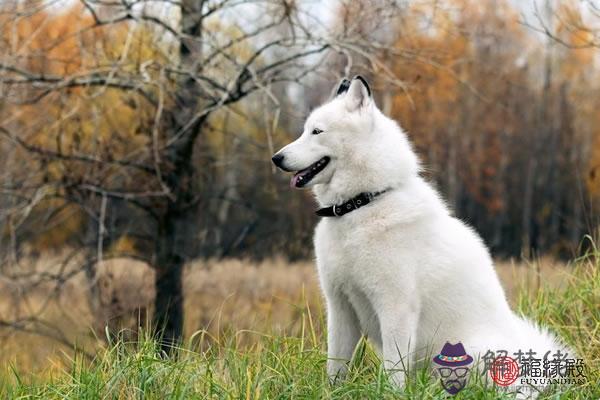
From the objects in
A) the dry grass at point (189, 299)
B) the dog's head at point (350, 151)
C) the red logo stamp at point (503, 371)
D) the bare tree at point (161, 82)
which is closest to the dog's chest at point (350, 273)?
the dog's head at point (350, 151)

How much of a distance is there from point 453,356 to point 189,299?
703 centimetres

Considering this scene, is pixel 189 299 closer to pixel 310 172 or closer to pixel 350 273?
pixel 310 172

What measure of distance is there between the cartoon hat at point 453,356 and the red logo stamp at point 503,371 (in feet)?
0.37

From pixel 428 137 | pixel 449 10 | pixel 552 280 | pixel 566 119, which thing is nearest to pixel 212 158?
pixel 449 10

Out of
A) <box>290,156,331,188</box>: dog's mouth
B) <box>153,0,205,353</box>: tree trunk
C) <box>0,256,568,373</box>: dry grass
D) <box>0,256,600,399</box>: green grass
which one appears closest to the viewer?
<box>0,256,600,399</box>: green grass

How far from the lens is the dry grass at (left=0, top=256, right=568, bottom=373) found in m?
5.99

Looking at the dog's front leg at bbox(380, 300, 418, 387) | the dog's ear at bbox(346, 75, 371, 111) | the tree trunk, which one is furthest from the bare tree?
the dog's front leg at bbox(380, 300, 418, 387)

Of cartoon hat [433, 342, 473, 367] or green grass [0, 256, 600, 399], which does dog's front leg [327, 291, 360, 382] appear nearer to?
green grass [0, 256, 600, 399]

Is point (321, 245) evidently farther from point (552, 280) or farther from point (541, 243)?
Answer: point (541, 243)

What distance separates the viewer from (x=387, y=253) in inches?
146

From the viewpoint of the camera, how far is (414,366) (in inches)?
149

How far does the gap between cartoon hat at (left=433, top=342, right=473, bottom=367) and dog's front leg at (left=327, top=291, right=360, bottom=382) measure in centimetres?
44

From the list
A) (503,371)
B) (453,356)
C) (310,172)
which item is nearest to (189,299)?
(310,172)

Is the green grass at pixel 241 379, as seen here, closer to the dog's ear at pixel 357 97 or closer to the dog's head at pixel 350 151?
the dog's head at pixel 350 151
